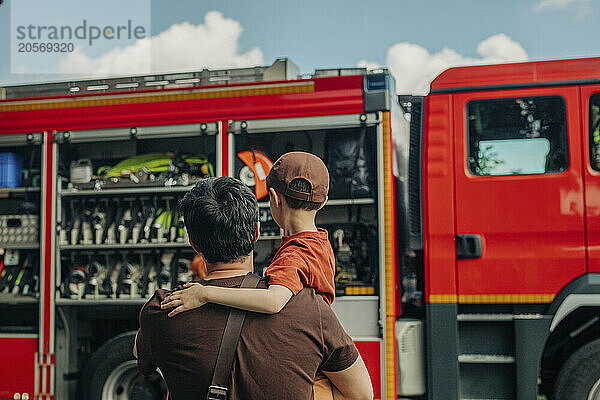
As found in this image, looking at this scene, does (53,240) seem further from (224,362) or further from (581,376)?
(224,362)

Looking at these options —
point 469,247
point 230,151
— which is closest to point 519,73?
point 469,247

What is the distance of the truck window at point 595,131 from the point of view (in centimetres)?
476

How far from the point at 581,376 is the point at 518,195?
127 centimetres

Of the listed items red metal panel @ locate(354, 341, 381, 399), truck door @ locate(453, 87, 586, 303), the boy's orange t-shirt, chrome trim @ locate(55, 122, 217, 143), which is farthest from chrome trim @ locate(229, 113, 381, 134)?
the boy's orange t-shirt

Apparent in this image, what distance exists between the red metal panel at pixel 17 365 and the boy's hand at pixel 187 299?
419 cm

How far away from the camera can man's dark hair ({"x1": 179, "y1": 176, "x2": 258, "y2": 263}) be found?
1893mm

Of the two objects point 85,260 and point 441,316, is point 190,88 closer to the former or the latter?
point 85,260

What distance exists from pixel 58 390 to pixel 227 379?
430 centimetres

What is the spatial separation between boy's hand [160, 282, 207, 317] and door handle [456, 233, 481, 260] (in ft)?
10.9

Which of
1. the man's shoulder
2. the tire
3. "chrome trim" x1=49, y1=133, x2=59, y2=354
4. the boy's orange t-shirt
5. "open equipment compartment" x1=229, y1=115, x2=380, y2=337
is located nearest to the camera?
the man's shoulder

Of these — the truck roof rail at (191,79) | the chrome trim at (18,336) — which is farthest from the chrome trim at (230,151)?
the chrome trim at (18,336)

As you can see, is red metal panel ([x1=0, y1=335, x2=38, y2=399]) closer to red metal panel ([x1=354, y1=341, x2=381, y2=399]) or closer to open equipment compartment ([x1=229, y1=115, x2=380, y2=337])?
open equipment compartment ([x1=229, y1=115, x2=380, y2=337])

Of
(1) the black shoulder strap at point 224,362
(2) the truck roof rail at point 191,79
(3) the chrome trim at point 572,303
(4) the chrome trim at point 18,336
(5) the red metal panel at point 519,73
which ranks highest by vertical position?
(2) the truck roof rail at point 191,79

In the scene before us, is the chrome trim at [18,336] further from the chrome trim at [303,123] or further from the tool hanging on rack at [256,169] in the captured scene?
the chrome trim at [303,123]
